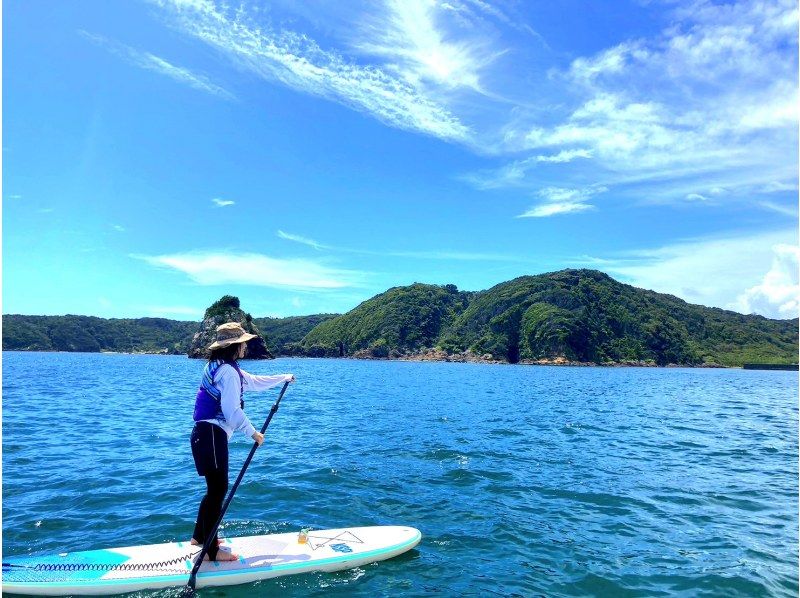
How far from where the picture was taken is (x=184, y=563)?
7863mm

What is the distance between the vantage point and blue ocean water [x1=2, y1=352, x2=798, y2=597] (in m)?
8.34

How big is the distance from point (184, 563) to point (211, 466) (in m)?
1.74

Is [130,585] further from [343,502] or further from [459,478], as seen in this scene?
[459,478]

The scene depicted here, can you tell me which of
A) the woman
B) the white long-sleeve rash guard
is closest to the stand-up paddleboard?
the woman

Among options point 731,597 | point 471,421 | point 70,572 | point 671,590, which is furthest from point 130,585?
point 471,421

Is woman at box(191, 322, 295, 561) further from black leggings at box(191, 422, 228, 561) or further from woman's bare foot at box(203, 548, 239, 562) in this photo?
woman's bare foot at box(203, 548, 239, 562)

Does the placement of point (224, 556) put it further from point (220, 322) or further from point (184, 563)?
point (220, 322)

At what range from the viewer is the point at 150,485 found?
12.9 meters

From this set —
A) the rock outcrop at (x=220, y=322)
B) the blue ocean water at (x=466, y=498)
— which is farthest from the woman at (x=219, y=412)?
the rock outcrop at (x=220, y=322)

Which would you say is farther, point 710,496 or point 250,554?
point 710,496

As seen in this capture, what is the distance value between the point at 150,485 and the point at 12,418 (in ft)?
55.7

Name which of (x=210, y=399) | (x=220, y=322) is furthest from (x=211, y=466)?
(x=220, y=322)

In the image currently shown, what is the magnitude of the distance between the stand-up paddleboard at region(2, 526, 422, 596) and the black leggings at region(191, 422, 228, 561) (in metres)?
0.54

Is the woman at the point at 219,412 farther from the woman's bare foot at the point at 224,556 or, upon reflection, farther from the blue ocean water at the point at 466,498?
the blue ocean water at the point at 466,498
